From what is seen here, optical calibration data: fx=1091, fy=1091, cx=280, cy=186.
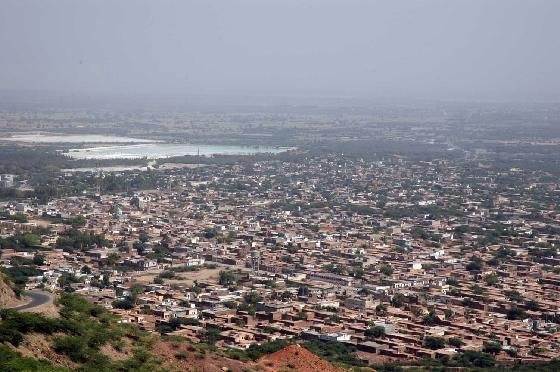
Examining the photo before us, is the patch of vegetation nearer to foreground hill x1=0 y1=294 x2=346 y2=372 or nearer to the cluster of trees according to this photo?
foreground hill x1=0 y1=294 x2=346 y2=372

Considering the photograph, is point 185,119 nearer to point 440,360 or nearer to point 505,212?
point 505,212

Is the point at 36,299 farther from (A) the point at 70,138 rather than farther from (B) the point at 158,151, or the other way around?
(A) the point at 70,138

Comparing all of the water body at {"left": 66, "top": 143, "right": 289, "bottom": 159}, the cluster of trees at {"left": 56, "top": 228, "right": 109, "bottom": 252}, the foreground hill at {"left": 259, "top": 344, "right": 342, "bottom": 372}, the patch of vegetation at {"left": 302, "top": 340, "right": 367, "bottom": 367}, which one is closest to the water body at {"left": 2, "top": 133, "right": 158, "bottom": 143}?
the water body at {"left": 66, "top": 143, "right": 289, "bottom": 159}

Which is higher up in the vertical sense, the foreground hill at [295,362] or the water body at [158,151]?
the foreground hill at [295,362]

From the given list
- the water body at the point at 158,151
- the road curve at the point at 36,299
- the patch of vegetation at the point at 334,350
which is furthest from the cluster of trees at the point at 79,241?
the water body at the point at 158,151

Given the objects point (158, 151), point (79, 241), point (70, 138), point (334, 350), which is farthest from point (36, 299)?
point (70, 138)

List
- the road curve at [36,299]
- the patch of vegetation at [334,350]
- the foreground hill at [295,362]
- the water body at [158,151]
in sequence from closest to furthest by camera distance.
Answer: the road curve at [36,299], the foreground hill at [295,362], the patch of vegetation at [334,350], the water body at [158,151]

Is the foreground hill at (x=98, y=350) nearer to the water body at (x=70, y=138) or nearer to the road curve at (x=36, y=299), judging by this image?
the road curve at (x=36, y=299)
